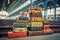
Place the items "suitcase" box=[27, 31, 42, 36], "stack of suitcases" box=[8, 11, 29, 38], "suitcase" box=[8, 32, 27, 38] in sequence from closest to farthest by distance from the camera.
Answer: "suitcase" box=[8, 32, 27, 38]
"stack of suitcases" box=[8, 11, 29, 38]
"suitcase" box=[27, 31, 42, 36]

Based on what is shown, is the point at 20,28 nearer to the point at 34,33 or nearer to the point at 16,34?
the point at 16,34

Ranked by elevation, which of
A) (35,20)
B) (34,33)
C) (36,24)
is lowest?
(34,33)

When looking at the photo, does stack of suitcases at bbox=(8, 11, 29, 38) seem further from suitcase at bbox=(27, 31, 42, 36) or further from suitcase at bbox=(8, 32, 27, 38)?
suitcase at bbox=(27, 31, 42, 36)

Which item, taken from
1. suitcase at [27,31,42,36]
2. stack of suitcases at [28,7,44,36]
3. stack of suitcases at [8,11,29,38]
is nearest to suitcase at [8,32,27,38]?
stack of suitcases at [8,11,29,38]

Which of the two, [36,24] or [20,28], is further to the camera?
[36,24]

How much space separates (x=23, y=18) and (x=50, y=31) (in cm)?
324

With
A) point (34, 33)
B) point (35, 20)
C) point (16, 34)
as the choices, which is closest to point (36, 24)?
point (35, 20)

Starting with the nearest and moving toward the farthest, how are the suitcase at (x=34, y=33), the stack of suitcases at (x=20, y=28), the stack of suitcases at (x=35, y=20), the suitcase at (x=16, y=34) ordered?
the suitcase at (x=16, y=34), the stack of suitcases at (x=20, y=28), the suitcase at (x=34, y=33), the stack of suitcases at (x=35, y=20)

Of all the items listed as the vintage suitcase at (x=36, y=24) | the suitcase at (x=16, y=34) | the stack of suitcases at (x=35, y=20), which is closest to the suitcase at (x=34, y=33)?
the stack of suitcases at (x=35, y=20)

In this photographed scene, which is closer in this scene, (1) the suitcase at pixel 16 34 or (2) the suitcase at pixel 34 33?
(1) the suitcase at pixel 16 34

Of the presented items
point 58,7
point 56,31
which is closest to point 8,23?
point 56,31

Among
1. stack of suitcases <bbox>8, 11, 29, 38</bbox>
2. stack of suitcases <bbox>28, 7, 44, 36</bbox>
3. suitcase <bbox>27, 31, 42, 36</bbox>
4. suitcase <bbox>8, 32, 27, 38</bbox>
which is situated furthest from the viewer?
stack of suitcases <bbox>28, 7, 44, 36</bbox>

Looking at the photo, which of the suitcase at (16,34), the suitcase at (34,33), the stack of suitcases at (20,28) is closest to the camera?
the suitcase at (16,34)

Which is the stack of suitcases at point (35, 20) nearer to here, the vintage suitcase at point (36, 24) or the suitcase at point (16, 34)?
the vintage suitcase at point (36, 24)
